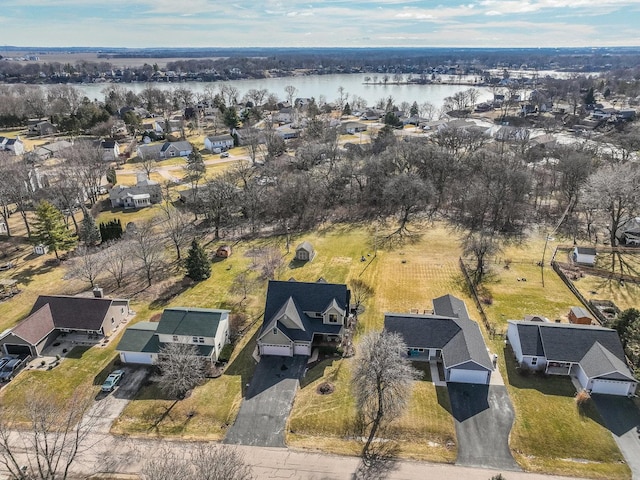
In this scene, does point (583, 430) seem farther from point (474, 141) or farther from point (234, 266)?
point (474, 141)

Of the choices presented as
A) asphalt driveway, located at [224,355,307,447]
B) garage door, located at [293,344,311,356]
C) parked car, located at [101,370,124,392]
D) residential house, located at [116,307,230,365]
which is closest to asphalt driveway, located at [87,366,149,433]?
parked car, located at [101,370,124,392]

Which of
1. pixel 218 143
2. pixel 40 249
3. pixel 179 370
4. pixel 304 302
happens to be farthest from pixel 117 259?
pixel 218 143

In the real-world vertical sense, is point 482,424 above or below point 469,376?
below

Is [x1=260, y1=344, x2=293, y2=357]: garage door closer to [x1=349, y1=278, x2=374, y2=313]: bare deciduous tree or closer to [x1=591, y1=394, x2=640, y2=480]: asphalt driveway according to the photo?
[x1=349, y1=278, x2=374, y2=313]: bare deciduous tree

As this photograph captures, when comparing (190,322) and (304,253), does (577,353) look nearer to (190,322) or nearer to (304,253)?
(304,253)

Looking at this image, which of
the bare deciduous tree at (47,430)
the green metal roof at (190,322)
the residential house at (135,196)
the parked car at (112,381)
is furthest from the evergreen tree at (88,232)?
the parked car at (112,381)

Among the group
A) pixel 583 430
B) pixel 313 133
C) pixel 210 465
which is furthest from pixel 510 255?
pixel 313 133

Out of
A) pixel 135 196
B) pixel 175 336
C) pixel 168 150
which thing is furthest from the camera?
pixel 168 150

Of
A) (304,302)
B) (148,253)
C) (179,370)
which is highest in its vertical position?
(148,253)
